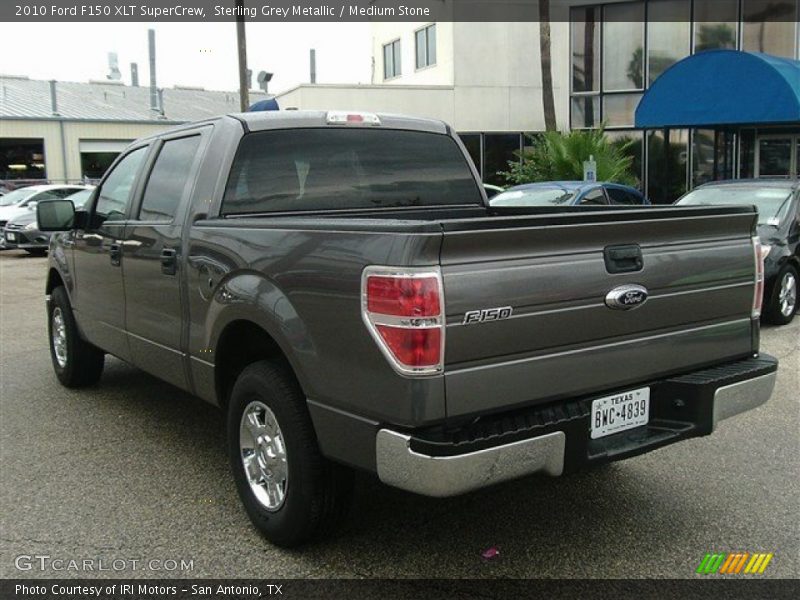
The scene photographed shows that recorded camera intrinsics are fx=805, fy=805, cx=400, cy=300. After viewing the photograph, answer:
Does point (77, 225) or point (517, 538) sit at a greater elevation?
point (77, 225)

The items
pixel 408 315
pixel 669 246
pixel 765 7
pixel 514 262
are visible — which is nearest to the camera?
pixel 408 315

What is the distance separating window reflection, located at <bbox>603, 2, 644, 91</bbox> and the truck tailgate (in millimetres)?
22445

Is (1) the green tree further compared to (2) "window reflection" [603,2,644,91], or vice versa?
(2) "window reflection" [603,2,644,91]

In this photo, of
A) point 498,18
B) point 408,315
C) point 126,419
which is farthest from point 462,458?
point 498,18

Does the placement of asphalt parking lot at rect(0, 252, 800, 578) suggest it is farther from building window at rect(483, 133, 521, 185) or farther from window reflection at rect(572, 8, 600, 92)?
window reflection at rect(572, 8, 600, 92)

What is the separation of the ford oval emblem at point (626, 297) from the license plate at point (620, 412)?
370 mm

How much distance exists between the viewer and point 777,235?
29.7 feet

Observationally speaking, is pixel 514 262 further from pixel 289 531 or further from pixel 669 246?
pixel 289 531

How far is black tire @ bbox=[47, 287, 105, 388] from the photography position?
6109 mm

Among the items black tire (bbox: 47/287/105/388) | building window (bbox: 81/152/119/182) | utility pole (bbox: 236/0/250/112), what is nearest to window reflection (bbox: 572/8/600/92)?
utility pole (bbox: 236/0/250/112)

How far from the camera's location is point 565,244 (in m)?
3.05

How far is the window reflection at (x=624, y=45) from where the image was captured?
24266mm

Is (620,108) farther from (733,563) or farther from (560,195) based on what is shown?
(733,563)

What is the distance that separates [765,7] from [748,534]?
78.5 feet
